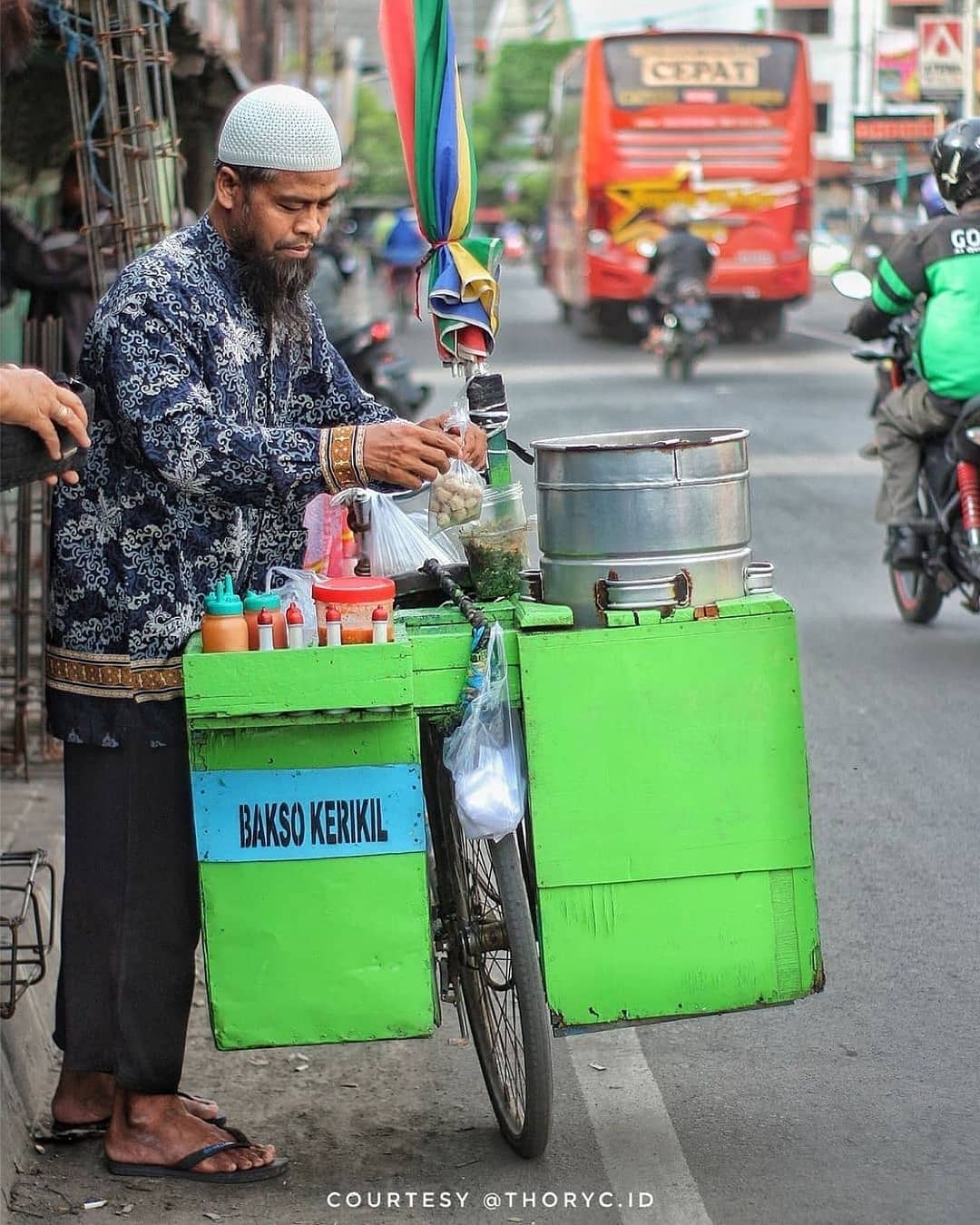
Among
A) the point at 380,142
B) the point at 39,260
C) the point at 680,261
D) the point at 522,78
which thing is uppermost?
the point at 39,260

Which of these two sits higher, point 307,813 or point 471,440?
point 471,440

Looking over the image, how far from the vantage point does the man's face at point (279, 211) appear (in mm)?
3172

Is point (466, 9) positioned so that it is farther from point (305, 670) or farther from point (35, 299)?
point (305, 670)

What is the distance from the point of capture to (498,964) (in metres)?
3.38

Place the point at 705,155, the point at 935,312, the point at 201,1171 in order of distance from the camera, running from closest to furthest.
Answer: the point at 201,1171
the point at 935,312
the point at 705,155

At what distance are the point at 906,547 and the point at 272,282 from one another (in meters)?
5.01

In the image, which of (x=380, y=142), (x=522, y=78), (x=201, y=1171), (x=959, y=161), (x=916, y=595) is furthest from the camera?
(x=522, y=78)

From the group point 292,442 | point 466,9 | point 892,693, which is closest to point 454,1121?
point 292,442

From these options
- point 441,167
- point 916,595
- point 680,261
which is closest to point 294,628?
point 441,167

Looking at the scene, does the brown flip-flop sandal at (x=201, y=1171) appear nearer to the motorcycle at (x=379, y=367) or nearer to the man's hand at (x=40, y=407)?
the man's hand at (x=40, y=407)

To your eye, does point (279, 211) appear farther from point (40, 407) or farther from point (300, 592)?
point (40, 407)

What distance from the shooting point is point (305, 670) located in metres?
2.98

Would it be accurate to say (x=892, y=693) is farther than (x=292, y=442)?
Yes

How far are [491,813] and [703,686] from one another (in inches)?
15.9
